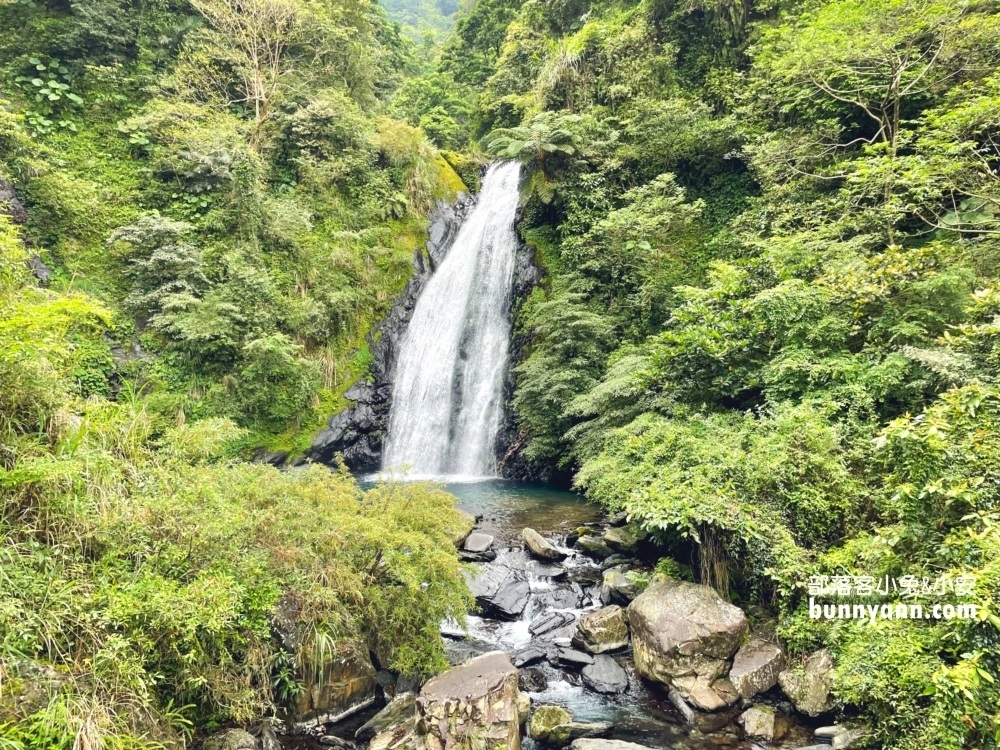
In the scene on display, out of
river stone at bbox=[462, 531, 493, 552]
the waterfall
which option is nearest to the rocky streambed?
river stone at bbox=[462, 531, 493, 552]

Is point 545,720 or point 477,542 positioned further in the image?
point 477,542

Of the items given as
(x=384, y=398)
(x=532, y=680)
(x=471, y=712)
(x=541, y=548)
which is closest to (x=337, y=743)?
(x=471, y=712)

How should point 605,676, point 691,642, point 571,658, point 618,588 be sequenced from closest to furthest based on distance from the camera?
point 691,642 < point 605,676 < point 571,658 < point 618,588

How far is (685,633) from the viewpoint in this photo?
235 inches

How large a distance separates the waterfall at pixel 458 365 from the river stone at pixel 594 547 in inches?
275

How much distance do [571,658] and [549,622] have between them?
0.95m

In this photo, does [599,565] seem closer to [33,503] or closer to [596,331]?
[596,331]

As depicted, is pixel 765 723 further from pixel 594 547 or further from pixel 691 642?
pixel 594 547

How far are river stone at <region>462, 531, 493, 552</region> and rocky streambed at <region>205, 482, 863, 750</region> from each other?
1377mm

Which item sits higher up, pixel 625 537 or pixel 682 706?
pixel 625 537

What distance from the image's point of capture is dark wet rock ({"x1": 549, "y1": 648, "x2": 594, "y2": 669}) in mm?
6574

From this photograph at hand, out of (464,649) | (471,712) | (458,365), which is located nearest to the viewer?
(471,712)

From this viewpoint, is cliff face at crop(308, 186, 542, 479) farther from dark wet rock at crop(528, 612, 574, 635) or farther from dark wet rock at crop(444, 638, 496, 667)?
dark wet rock at crop(444, 638, 496, 667)

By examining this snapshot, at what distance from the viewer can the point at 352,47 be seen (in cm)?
2047
